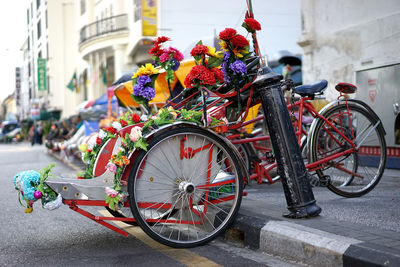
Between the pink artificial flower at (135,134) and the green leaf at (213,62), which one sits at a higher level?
the green leaf at (213,62)

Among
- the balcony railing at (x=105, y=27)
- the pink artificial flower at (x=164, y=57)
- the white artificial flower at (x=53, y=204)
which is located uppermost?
the balcony railing at (x=105, y=27)

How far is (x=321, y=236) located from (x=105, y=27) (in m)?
29.7

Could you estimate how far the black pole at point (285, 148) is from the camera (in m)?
4.26

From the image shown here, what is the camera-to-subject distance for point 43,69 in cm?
5309

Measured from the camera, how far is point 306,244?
3.50 m

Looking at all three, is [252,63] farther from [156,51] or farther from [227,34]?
[156,51]

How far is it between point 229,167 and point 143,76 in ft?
3.65

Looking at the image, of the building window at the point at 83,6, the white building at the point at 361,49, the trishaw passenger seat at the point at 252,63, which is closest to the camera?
the trishaw passenger seat at the point at 252,63

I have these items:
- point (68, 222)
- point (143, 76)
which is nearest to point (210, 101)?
point (143, 76)

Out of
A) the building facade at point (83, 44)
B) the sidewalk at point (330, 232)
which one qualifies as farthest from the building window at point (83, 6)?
the sidewalk at point (330, 232)

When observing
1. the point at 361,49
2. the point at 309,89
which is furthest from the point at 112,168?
the point at 361,49

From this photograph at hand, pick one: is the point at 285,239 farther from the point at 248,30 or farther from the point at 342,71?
the point at 342,71

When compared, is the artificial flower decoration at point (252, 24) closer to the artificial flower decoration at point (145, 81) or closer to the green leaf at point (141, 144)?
the artificial flower decoration at point (145, 81)

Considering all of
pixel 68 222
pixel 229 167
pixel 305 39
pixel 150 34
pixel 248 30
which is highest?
pixel 150 34
